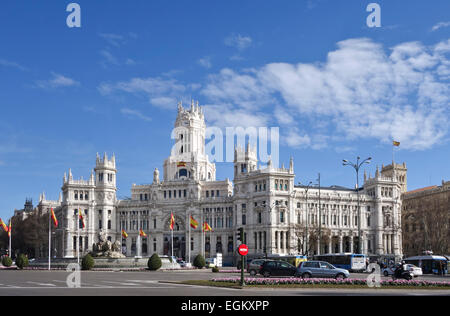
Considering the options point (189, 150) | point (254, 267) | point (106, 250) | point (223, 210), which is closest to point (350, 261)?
point (254, 267)

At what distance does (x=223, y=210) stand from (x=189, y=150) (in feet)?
70.9

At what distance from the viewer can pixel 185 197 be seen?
135 m

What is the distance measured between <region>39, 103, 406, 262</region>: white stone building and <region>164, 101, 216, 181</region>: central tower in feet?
0.91

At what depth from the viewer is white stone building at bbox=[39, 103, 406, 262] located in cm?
12194

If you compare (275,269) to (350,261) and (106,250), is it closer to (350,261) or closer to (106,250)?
(350,261)

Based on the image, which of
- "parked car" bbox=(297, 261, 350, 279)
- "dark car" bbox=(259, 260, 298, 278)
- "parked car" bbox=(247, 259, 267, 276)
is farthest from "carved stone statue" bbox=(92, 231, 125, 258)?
"parked car" bbox=(297, 261, 350, 279)

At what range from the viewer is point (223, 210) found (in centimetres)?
13138

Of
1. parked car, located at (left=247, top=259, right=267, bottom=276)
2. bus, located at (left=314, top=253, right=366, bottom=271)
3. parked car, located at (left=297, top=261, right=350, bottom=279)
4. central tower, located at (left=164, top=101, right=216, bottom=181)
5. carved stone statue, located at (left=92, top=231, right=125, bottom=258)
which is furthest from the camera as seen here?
central tower, located at (left=164, top=101, right=216, bottom=181)

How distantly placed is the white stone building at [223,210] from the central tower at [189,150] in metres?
0.28

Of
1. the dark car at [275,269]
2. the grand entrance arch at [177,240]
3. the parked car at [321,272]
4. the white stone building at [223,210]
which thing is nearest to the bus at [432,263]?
the dark car at [275,269]

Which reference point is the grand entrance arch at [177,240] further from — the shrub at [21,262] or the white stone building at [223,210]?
the shrub at [21,262]

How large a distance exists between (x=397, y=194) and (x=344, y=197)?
496 inches

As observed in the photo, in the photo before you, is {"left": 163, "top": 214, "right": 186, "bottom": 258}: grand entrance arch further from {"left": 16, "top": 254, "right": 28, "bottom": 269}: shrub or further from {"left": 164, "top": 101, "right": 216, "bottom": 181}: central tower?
{"left": 16, "top": 254, "right": 28, "bottom": 269}: shrub
